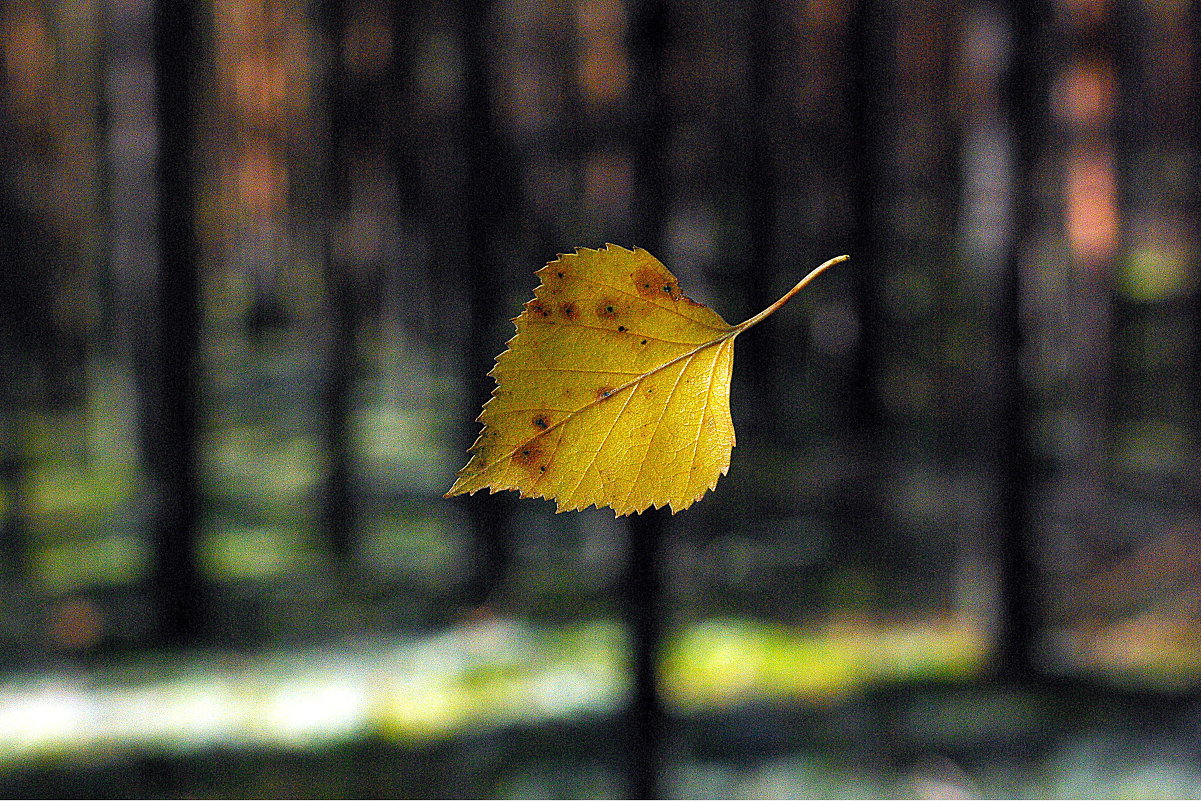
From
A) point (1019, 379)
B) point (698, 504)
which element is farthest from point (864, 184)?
point (698, 504)

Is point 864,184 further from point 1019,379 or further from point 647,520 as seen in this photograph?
point 647,520

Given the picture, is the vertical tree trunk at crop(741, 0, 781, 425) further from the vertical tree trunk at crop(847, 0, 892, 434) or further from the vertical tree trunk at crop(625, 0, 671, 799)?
the vertical tree trunk at crop(625, 0, 671, 799)

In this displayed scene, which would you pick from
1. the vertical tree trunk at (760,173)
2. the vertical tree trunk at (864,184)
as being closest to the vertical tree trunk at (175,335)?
the vertical tree trunk at (760,173)

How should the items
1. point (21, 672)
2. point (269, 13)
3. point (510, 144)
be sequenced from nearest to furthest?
point (21, 672) → point (510, 144) → point (269, 13)

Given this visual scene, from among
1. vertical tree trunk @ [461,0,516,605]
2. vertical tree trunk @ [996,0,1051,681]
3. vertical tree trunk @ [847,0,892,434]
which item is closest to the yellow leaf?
vertical tree trunk @ [996,0,1051,681]

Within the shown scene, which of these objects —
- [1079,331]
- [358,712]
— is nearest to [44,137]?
[358,712]

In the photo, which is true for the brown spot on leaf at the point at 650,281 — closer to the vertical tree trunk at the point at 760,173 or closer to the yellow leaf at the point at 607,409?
the yellow leaf at the point at 607,409

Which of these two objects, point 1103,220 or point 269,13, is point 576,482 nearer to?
point 1103,220
